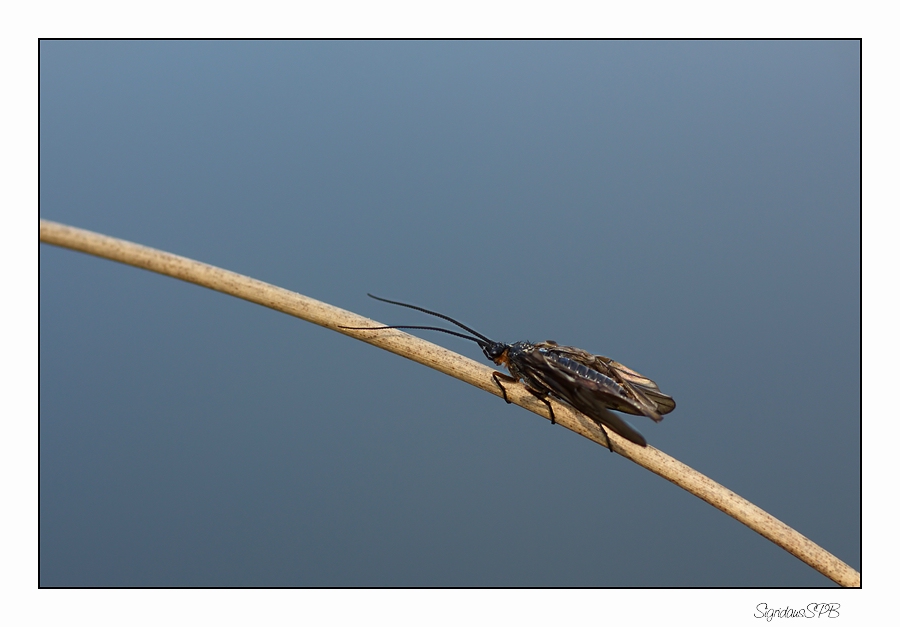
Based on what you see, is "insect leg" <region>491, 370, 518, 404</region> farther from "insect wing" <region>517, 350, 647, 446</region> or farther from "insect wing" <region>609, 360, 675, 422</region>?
"insect wing" <region>609, 360, 675, 422</region>

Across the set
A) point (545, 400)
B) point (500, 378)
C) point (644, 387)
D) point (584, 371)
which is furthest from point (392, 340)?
point (644, 387)

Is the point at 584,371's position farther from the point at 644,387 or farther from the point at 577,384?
the point at 644,387

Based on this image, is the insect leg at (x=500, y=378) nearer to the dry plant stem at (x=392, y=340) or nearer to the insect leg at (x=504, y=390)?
the insect leg at (x=504, y=390)

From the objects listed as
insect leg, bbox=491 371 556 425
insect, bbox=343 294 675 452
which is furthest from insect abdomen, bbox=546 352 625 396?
insect leg, bbox=491 371 556 425

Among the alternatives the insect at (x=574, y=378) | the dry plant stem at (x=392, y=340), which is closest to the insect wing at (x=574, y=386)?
the insect at (x=574, y=378)
